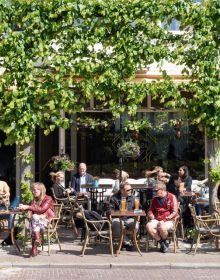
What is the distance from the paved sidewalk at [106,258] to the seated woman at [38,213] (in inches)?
12.4

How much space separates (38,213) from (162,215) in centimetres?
237

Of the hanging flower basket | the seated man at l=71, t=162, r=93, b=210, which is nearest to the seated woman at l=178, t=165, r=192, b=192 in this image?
the hanging flower basket

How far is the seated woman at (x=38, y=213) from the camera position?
1142 centimetres

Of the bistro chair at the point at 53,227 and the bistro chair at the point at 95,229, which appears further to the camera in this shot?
the bistro chair at the point at 53,227

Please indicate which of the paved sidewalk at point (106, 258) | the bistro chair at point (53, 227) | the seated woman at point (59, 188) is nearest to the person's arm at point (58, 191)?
the seated woman at point (59, 188)

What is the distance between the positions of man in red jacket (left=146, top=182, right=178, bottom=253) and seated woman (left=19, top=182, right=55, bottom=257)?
192 centimetres

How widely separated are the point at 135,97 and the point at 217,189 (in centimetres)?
269

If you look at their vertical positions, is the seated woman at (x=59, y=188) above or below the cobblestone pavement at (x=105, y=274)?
above

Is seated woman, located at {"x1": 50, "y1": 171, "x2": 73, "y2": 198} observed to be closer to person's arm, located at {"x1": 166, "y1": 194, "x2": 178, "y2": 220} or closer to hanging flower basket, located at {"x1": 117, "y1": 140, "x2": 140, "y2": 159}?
hanging flower basket, located at {"x1": 117, "y1": 140, "x2": 140, "y2": 159}

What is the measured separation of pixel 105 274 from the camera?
1019 centimetres

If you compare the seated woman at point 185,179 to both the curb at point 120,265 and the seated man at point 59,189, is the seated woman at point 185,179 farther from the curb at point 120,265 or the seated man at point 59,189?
the curb at point 120,265

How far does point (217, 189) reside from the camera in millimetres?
13680

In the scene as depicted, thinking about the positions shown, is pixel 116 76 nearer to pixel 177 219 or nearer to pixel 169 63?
pixel 169 63

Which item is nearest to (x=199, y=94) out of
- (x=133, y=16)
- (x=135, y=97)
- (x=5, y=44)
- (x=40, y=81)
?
(x=135, y=97)
